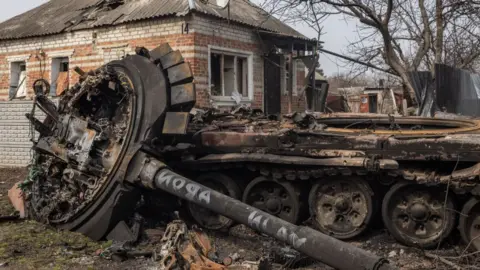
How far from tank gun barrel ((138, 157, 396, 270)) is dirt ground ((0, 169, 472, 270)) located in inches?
21.0

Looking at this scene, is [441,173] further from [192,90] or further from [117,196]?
[117,196]

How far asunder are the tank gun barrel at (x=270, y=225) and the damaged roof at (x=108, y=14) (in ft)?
27.4

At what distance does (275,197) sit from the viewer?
6.55 metres

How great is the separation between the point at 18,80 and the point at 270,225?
17.1 m

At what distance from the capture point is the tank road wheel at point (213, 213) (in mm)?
6742

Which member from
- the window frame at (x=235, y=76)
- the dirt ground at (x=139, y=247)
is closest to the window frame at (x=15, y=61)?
the window frame at (x=235, y=76)

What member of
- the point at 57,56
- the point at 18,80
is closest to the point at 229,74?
the point at 57,56

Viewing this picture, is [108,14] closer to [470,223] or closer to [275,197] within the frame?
[275,197]

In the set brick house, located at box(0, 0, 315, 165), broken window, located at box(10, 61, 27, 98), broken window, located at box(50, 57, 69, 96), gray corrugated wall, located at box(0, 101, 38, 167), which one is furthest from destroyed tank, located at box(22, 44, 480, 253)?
broken window, located at box(10, 61, 27, 98)

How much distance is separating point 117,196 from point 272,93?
12242mm

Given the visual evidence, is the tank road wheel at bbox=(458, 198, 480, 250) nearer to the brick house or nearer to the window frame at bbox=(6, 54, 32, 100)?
the brick house

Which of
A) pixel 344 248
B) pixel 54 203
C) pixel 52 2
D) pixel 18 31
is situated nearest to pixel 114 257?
pixel 54 203

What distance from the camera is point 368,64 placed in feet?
56.0

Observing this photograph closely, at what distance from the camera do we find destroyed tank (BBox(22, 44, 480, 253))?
5559 mm
